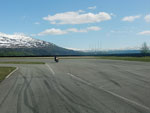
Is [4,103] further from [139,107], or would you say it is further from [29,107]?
[139,107]

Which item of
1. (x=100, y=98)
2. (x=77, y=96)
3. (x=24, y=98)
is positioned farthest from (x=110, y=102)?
(x=24, y=98)

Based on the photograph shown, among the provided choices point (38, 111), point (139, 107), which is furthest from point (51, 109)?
point (139, 107)

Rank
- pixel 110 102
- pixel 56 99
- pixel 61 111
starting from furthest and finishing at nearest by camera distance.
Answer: pixel 56 99
pixel 110 102
pixel 61 111

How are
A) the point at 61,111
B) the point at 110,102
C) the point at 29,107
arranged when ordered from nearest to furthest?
the point at 61,111, the point at 29,107, the point at 110,102

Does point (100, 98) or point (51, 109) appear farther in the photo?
point (100, 98)

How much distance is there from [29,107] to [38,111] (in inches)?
26.1

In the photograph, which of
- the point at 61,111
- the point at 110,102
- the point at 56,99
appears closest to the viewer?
the point at 61,111

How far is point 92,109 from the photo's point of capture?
23.4 feet

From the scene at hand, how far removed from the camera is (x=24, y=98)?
30.1 ft

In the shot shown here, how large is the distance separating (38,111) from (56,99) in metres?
1.85

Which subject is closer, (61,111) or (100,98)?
(61,111)

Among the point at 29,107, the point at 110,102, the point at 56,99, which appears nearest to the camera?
the point at 29,107

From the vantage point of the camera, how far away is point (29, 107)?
24.8 feet

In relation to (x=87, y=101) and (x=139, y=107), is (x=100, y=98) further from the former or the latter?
(x=139, y=107)
